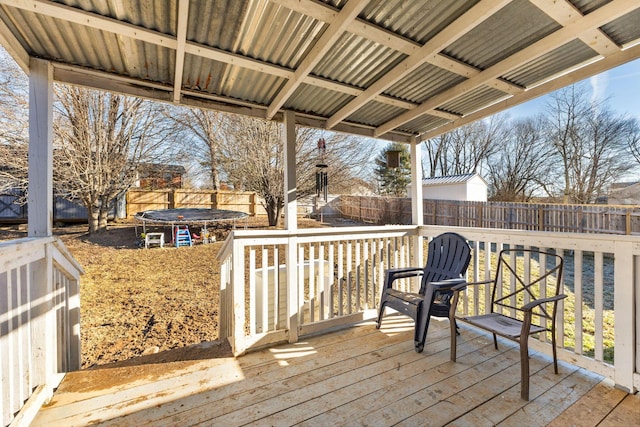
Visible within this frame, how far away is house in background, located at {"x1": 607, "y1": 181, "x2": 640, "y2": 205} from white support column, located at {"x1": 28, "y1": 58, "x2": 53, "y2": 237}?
20074 millimetres

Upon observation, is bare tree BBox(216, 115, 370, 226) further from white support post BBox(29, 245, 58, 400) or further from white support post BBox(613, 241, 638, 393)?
white support post BBox(613, 241, 638, 393)

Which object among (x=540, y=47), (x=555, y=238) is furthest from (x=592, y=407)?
(x=540, y=47)

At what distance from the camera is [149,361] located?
2.46 m

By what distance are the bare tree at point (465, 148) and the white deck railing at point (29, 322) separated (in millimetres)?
19371

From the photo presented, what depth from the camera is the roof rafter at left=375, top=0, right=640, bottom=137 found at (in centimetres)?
167

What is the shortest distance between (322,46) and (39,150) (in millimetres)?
2043

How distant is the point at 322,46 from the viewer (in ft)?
6.43

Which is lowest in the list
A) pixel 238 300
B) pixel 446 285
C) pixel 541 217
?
pixel 238 300

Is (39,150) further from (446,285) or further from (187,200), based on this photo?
(187,200)

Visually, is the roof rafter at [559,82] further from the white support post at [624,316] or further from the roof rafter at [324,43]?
the roof rafter at [324,43]

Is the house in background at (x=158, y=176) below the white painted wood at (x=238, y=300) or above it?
above

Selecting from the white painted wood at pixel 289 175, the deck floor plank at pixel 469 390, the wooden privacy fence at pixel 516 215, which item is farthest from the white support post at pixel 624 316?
the wooden privacy fence at pixel 516 215

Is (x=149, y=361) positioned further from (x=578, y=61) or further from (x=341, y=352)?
(x=578, y=61)

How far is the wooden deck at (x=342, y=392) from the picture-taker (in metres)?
1.67
